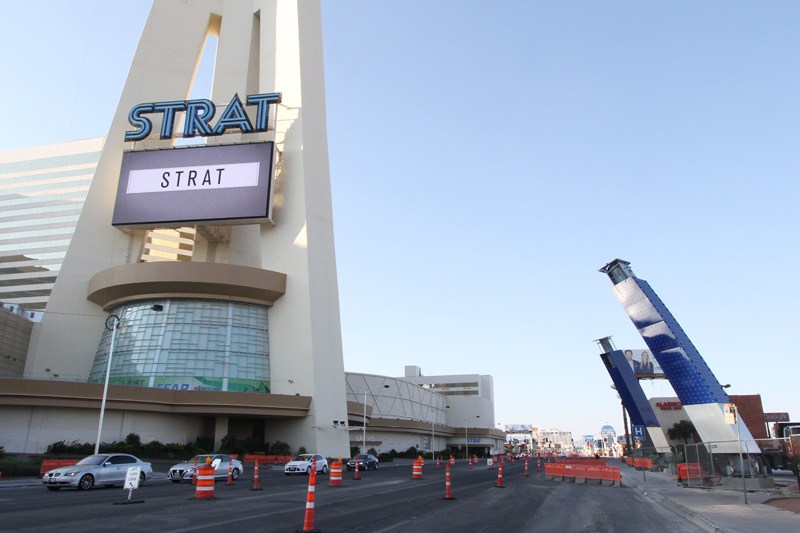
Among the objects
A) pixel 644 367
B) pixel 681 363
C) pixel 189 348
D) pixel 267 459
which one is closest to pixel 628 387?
pixel 644 367

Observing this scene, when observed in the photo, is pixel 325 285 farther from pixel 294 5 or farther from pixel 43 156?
pixel 43 156

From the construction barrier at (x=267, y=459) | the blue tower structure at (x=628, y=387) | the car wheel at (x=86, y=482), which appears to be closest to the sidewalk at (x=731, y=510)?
the car wheel at (x=86, y=482)

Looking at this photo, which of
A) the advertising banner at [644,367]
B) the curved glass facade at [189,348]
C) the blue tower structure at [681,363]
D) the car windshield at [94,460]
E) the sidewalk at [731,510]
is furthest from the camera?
the advertising banner at [644,367]

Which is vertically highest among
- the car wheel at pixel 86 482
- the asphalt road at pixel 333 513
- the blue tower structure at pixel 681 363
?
the blue tower structure at pixel 681 363

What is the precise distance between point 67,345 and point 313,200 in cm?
2842

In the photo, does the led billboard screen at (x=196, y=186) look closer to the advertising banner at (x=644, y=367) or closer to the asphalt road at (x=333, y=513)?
the asphalt road at (x=333, y=513)

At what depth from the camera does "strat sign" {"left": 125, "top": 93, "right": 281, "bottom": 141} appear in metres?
59.4

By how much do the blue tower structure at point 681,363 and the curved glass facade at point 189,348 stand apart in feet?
115

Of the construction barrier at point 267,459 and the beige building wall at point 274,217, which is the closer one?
the construction barrier at point 267,459

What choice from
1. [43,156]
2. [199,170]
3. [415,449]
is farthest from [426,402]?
[43,156]

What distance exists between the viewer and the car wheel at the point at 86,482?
2127 cm

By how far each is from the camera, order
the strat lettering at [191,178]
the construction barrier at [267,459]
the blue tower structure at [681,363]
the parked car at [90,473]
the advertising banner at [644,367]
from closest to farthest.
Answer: the parked car at [90,473], the blue tower structure at [681,363], the construction barrier at [267,459], the strat lettering at [191,178], the advertising banner at [644,367]

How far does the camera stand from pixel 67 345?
2175 inches

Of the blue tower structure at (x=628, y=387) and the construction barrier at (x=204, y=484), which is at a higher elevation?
the blue tower structure at (x=628, y=387)
